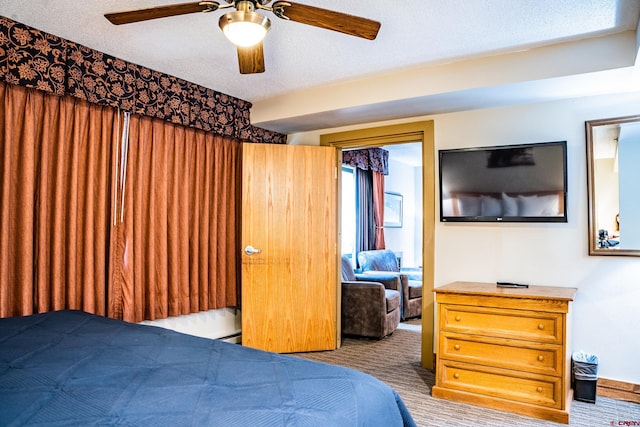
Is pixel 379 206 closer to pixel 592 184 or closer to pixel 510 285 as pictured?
pixel 510 285

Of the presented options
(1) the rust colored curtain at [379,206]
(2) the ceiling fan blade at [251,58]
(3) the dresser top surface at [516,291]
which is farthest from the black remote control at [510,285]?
(1) the rust colored curtain at [379,206]

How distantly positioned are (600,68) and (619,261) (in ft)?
4.38

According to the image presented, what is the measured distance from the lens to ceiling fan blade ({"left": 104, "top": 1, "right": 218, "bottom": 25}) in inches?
69.0

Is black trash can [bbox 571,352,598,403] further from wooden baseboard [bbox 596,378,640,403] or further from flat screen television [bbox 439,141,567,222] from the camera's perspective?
flat screen television [bbox 439,141,567,222]

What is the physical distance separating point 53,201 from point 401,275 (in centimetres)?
407

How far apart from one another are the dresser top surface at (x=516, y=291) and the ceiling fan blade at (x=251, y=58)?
192 centimetres

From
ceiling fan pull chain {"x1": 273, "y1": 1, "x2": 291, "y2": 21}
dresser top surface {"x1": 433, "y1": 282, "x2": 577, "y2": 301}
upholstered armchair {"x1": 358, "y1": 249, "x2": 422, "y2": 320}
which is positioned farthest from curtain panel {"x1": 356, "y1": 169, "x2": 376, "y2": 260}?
ceiling fan pull chain {"x1": 273, "y1": 1, "x2": 291, "y2": 21}

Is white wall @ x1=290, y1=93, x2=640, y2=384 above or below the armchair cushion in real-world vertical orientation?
above

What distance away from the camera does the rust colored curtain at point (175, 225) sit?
120 inches

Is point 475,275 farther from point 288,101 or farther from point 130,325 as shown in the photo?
point 130,325

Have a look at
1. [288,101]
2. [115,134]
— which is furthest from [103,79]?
[288,101]

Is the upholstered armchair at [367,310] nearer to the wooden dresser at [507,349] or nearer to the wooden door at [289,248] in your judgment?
the wooden door at [289,248]

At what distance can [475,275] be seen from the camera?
341 centimetres

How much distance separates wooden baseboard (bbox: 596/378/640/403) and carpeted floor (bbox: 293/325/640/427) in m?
0.06
